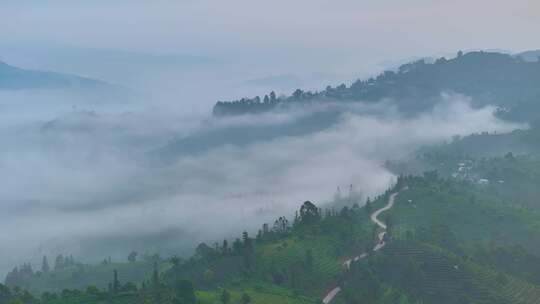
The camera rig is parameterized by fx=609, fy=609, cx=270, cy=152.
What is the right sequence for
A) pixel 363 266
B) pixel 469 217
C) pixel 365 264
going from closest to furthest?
1. pixel 363 266
2. pixel 365 264
3. pixel 469 217

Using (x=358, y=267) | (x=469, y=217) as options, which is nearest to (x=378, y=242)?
(x=358, y=267)

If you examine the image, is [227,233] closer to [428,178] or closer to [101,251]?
[101,251]

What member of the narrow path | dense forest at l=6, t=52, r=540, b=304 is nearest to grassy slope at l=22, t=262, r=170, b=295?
dense forest at l=6, t=52, r=540, b=304

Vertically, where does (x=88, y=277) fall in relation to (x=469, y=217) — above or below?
below

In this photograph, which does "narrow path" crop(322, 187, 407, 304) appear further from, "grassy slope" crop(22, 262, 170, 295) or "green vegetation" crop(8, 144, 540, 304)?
"grassy slope" crop(22, 262, 170, 295)

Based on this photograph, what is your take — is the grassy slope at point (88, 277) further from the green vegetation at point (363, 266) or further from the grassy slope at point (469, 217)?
the grassy slope at point (469, 217)

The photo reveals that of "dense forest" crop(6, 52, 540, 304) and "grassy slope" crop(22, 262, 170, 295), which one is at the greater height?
"dense forest" crop(6, 52, 540, 304)

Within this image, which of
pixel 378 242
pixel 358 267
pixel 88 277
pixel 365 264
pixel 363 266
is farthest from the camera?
pixel 88 277

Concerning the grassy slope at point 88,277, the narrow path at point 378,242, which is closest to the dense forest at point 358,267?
the narrow path at point 378,242

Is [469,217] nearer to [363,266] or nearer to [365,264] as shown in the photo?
[365,264]

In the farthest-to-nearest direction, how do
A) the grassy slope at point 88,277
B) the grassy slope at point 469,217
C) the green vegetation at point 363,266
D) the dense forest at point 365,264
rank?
the grassy slope at point 88,277, the grassy slope at point 469,217, the dense forest at point 365,264, the green vegetation at point 363,266

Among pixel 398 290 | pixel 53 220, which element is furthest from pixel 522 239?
pixel 53 220
